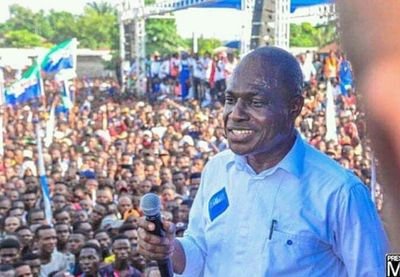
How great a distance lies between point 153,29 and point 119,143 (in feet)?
127

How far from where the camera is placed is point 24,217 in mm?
7188

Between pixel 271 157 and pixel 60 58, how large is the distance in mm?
13109

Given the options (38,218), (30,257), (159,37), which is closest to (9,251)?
(30,257)

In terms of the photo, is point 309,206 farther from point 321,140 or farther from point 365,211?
point 321,140

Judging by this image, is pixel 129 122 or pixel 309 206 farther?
pixel 129 122

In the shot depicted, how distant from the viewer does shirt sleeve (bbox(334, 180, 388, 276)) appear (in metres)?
1.91

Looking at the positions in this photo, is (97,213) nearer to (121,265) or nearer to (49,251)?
(49,251)

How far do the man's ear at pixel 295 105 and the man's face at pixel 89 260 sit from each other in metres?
3.77

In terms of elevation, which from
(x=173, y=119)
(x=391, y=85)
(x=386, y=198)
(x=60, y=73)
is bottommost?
Result: (x=173, y=119)

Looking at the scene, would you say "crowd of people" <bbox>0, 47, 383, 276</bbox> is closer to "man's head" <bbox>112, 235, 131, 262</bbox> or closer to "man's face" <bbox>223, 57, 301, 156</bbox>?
"man's head" <bbox>112, 235, 131, 262</bbox>

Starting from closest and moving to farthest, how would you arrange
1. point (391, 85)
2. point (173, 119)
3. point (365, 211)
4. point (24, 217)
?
1. point (391, 85)
2. point (365, 211)
3. point (24, 217)
4. point (173, 119)

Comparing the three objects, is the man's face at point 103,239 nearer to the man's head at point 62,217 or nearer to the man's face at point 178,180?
the man's head at point 62,217

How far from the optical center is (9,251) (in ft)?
18.6

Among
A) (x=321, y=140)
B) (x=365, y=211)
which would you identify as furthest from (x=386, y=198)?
(x=321, y=140)
